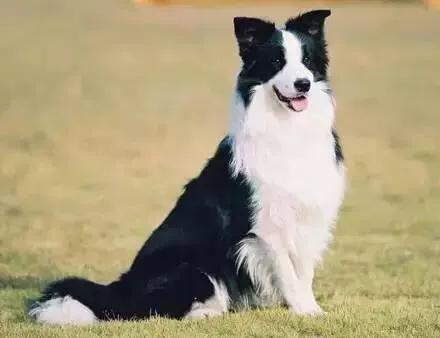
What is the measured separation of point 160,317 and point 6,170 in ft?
22.5

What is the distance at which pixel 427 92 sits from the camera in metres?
14.1

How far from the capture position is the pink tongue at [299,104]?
5230mm

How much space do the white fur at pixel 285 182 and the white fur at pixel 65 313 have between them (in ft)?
2.84

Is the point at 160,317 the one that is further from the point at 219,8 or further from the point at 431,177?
the point at 219,8

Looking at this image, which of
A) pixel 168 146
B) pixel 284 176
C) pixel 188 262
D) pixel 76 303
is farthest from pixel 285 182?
pixel 168 146

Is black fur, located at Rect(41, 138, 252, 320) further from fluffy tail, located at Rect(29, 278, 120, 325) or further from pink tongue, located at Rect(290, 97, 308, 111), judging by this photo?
pink tongue, located at Rect(290, 97, 308, 111)

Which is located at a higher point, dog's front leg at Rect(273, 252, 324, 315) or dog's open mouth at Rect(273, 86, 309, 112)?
dog's open mouth at Rect(273, 86, 309, 112)

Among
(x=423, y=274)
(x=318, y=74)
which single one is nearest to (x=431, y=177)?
(x=423, y=274)

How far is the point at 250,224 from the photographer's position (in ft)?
17.3

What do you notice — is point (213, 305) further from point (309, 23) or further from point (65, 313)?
point (309, 23)

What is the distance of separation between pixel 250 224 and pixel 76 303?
103 centimetres

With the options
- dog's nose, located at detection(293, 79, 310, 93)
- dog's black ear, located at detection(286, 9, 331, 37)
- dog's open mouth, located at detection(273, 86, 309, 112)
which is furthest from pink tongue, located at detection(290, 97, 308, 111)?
dog's black ear, located at detection(286, 9, 331, 37)

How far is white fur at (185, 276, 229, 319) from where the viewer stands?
17.4 ft

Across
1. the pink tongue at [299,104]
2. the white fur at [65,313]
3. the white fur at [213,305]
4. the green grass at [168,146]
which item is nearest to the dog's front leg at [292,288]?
the green grass at [168,146]
